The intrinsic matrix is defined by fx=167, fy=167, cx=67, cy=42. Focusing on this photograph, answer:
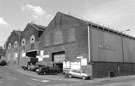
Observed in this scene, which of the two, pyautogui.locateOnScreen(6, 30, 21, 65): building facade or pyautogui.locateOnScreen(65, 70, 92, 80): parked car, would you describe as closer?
pyautogui.locateOnScreen(65, 70, 92, 80): parked car

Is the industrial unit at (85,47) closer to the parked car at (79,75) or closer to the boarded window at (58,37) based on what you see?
the boarded window at (58,37)

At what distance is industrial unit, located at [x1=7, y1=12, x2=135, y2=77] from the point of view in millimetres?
32406

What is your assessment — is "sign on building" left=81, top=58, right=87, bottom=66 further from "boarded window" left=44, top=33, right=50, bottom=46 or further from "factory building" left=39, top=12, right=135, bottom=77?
"boarded window" left=44, top=33, right=50, bottom=46

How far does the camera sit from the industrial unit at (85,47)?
3241 centimetres

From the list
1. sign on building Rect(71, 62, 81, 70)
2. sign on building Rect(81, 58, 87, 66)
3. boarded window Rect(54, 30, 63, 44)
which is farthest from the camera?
boarded window Rect(54, 30, 63, 44)

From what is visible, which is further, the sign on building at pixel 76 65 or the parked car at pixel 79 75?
the sign on building at pixel 76 65

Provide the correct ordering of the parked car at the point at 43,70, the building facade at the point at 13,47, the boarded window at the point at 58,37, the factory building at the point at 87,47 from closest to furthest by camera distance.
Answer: the parked car at the point at 43,70 < the factory building at the point at 87,47 < the boarded window at the point at 58,37 < the building facade at the point at 13,47

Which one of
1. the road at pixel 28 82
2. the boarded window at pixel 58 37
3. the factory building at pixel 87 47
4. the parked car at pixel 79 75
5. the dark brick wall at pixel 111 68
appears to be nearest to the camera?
the road at pixel 28 82

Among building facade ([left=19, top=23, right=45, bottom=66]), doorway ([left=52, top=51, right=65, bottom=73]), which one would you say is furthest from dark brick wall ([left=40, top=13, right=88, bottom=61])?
building facade ([left=19, top=23, right=45, bottom=66])

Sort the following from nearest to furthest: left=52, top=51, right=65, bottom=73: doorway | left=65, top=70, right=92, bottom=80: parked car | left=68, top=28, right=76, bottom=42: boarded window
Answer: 1. left=65, top=70, right=92, bottom=80: parked car
2. left=68, top=28, right=76, bottom=42: boarded window
3. left=52, top=51, right=65, bottom=73: doorway

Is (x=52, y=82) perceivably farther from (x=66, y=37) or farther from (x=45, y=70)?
(x=66, y=37)

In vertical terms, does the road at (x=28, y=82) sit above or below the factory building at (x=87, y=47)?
below

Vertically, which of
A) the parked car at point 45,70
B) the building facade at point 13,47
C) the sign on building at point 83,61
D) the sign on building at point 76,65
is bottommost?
the parked car at point 45,70

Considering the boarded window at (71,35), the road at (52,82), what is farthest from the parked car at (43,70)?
the boarded window at (71,35)
